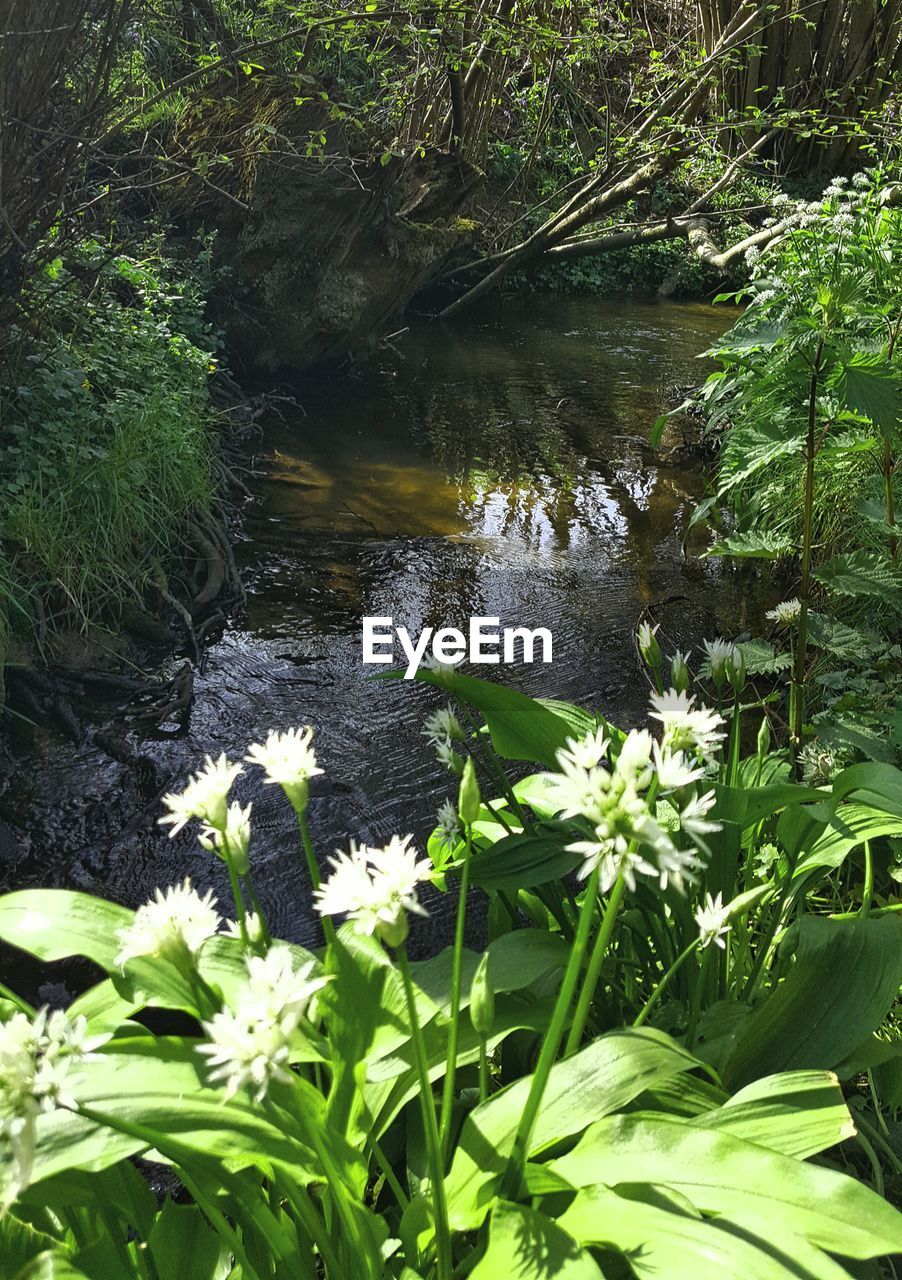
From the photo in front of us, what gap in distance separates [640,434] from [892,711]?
3.49m

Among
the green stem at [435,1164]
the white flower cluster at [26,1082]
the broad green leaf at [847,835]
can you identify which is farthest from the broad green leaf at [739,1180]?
the broad green leaf at [847,835]

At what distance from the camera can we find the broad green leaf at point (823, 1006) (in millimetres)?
1249

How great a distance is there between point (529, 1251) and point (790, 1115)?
0.32m

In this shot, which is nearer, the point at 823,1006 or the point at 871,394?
the point at 823,1006

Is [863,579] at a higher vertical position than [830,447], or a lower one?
lower

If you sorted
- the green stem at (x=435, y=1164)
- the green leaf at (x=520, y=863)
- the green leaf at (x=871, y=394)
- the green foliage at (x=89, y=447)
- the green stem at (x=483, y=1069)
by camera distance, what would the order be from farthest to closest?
the green foliage at (x=89, y=447) < the green leaf at (x=871, y=394) < the green leaf at (x=520, y=863) < the green stem at (x=483, y=1069) < the green stem at (x=435, y=1164)

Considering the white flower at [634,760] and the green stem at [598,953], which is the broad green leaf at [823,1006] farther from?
the white flower at [634,760]

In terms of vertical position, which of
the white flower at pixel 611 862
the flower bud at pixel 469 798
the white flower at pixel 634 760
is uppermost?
the white flower at pixel 634 760

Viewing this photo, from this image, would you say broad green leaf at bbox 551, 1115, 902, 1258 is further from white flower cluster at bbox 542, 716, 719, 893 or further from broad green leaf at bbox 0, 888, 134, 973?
broad green leaf at bbox 0, 888, 134, 973

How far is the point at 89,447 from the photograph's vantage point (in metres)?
3.33

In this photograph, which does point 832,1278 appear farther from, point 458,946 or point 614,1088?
point 458,946

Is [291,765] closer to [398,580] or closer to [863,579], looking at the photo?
[863,579]

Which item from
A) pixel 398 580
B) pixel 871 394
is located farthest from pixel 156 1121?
pixel 398 580

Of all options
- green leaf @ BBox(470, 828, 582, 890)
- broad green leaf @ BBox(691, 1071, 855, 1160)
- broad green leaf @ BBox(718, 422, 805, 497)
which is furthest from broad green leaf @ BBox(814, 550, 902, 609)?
broad green leaf @ BBox(691, 1071, 855, 1160)
